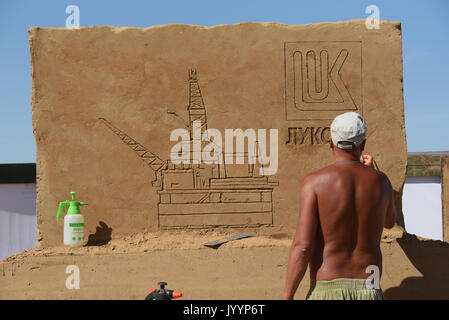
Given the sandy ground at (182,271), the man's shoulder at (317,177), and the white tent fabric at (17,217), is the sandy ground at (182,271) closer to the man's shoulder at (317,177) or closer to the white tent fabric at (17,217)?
the man's shoulder at (317,177)

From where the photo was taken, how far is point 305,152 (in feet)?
15.2

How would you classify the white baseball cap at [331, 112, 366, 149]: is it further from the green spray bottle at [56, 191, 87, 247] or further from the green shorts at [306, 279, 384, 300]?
the green spray bottle at [56, 191, 87, 247]

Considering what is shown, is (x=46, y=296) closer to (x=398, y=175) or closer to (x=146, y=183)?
(x=146, y=183)

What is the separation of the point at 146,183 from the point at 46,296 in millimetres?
1297

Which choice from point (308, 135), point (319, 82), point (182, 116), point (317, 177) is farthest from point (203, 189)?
point (317, 177)

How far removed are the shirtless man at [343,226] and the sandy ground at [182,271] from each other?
5.76 feet

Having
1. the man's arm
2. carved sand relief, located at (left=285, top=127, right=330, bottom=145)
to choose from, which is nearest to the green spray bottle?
carved sand relief, located at (left=285, top=127, right=330, bottom=145)

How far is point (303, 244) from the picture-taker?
2.52 meters

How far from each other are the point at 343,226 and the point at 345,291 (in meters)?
0.34

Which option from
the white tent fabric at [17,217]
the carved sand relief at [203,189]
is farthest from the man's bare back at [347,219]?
the white tent fabric at [17,217]

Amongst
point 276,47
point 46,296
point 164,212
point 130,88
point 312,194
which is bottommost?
point 46,296

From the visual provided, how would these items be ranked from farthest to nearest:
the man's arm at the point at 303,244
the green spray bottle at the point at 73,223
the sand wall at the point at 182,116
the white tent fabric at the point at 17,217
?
the white tent fabric at the point at 17,217, the sand wall at the point at 182,116, the green spray bottle at the point at 73,223, the man's arm at the point at 303,244

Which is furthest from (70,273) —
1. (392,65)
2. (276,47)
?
(392,65)

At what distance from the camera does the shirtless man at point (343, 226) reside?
2555 millimetres
